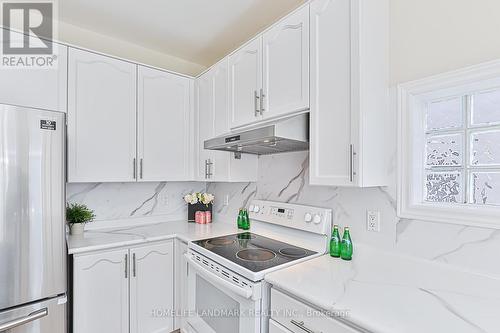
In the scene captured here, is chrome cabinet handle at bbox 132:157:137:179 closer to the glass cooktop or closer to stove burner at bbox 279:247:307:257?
the glass cooktop

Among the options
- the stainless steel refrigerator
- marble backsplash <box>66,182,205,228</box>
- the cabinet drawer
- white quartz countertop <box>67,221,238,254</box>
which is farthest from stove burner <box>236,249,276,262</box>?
marble backsplash <box>66,182,205,228</box>

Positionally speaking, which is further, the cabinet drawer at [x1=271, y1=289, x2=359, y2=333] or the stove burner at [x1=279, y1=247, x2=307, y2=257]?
the stove burner at [x1=279, y1=247, x2=307, y2=257]

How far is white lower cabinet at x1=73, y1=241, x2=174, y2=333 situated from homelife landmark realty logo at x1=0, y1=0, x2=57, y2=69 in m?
1.35

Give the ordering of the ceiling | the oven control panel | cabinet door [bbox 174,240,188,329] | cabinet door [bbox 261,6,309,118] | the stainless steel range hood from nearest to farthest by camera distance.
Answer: the stainless steel range hood → cabinet door [bbox 261,6,309,118] → the oven control panel → the ceiling → cabinet door [bbox 174,240,188,329]

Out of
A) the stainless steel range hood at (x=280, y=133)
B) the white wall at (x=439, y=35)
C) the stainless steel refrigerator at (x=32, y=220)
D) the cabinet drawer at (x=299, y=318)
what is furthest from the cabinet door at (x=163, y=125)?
the white wall at (x=439, y=35)

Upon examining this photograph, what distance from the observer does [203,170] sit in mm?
2430

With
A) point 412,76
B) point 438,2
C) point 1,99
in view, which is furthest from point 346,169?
point 1,99

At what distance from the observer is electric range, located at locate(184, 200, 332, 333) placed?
1308mm

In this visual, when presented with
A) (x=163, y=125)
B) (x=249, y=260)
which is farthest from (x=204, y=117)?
(x=249, y=260)

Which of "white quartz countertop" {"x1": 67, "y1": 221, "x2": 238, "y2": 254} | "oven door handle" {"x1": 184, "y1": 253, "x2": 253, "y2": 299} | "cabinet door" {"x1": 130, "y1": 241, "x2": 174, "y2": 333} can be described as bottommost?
"cabinet door" {"x1": 130, "y1": 241, "x2": 174, "y2": 333}

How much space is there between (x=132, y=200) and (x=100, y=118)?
83 cm

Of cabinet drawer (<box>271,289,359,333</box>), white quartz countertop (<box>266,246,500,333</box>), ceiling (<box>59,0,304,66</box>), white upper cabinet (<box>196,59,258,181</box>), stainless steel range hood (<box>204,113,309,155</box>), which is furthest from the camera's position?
white upper cabinet (<box>196,59,258,181</box>)

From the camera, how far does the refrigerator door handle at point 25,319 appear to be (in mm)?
1277

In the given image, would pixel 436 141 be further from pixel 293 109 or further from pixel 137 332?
pixel 137 332
